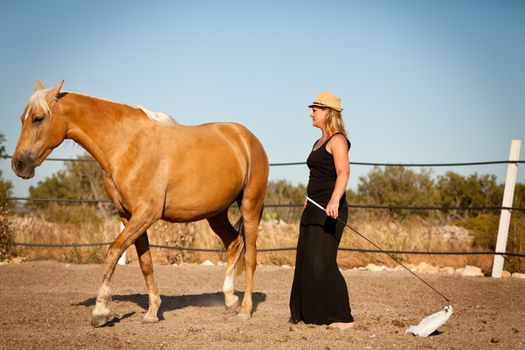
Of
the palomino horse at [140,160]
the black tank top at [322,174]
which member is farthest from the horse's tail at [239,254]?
the black tank top at [322,174]

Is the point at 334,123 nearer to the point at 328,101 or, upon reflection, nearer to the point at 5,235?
the point at 328,101

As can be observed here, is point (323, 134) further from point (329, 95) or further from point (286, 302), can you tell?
point (286, 302)

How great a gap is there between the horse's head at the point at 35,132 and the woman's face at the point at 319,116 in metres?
2.22

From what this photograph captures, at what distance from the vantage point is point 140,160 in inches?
213

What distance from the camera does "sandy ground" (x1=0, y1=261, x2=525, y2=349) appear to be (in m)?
4.63

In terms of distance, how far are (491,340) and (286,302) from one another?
276 cm

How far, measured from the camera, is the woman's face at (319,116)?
5398mm

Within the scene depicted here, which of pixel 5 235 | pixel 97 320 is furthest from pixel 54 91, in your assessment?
pixel 5 235

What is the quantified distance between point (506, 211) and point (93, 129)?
6347mm

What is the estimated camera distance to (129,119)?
557cm

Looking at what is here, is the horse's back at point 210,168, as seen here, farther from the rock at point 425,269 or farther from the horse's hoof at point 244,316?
the rock at point 425,269

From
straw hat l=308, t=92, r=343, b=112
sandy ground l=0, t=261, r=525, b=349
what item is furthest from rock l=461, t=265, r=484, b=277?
straw hat l=308, t=92, r=343, b=112

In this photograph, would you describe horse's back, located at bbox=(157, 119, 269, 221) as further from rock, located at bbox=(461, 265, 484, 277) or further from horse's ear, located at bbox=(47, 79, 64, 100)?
rock, located at bbox=(461, 265, 484, 277)

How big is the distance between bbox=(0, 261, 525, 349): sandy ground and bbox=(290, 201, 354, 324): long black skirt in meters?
0.16
